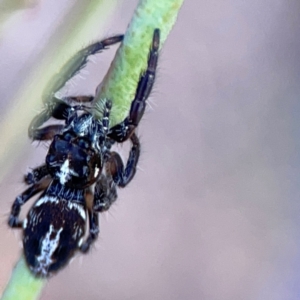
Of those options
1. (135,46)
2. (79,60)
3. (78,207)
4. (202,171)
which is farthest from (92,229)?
(202,171)

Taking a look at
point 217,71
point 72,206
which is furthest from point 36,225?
point 217,71

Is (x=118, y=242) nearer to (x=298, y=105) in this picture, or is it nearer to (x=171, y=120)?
(x=171, y=120)

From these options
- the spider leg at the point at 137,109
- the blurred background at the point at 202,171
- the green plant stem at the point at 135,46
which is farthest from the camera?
the blurred background at the point at 202,171

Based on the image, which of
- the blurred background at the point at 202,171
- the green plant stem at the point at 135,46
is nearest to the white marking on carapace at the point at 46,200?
the green plant stem at the point at 135,46

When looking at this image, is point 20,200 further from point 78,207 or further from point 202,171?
point 202,171

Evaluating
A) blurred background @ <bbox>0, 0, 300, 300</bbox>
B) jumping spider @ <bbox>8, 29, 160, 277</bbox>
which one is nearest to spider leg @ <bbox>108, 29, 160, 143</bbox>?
jumping spider @ <bbox>8, 29, 160, 277</bbox>

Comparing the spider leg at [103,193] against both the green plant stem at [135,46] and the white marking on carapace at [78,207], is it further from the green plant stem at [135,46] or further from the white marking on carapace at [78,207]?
the green plant stem at [135,46]
